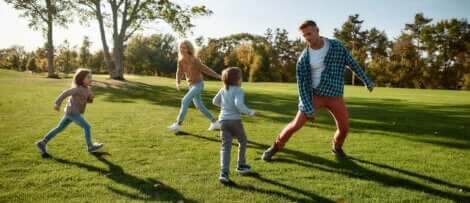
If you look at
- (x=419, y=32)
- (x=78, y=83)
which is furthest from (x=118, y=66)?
(x=419, y=32)

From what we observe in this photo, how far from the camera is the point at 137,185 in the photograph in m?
4.92

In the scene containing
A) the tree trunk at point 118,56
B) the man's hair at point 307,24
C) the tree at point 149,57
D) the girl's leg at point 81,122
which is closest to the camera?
the man's hair at point 307,24

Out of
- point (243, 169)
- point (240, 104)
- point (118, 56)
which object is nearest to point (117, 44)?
point (118, 56)

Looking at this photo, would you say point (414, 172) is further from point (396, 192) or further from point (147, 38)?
point (147, 38)

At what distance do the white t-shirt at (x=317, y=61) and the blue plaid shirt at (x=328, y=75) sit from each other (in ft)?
0.15

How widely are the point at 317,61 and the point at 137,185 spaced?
3140 millimetres

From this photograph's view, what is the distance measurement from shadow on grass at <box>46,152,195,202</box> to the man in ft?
6.46

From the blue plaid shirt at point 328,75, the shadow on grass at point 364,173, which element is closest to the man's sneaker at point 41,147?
the shadow on grass at point 364,173

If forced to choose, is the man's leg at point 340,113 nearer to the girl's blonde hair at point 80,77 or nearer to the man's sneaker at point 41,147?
the girl's blonde hair at point 80,77

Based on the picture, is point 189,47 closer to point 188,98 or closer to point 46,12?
point 188,98

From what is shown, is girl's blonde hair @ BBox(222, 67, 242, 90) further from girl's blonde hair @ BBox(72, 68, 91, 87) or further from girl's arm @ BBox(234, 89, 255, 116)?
girl's blonde hair @ BBox(72, 68, 91, 87)

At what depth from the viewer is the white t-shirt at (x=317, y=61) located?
595 centimetres

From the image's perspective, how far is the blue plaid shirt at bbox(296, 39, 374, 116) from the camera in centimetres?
594

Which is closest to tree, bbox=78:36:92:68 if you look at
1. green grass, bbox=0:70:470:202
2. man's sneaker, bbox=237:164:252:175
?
green grass, bbox=0:70:470:202
